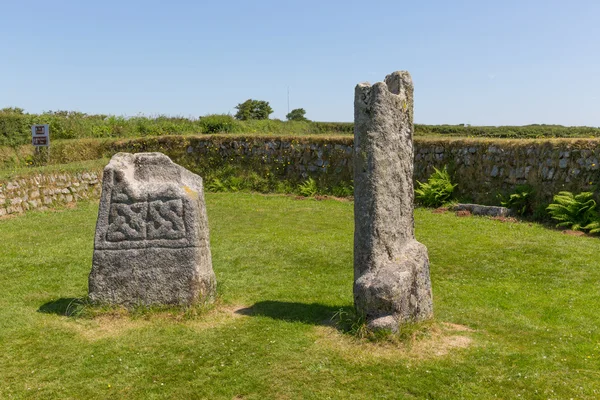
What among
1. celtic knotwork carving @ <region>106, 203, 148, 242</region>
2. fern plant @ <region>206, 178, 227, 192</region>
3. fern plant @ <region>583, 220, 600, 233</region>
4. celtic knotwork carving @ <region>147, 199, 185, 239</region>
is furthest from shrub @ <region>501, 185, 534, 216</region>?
celtic knotwork carving @ <region>106, 203, 148, 242</region>

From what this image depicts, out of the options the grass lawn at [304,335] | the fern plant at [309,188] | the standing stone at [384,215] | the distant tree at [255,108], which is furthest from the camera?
the distant tree at [255,108]

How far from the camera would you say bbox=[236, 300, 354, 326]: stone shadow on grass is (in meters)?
7.04

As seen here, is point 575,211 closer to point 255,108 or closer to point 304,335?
point 304,335

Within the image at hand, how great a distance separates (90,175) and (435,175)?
11648 mm

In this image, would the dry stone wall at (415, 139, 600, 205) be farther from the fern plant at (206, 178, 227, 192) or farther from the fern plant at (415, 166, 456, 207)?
the fern plant at (206, 178, 227, 192)

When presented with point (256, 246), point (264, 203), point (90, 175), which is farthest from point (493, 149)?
point (90, 175)

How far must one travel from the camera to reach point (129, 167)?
7562 mm

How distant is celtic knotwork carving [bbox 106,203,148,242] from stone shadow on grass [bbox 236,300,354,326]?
5.69 feet

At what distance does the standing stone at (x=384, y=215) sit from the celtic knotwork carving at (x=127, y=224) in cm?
288

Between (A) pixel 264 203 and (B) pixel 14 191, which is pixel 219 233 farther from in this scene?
(B) pixel 14 191

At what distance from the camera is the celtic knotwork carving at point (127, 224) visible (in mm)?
7234

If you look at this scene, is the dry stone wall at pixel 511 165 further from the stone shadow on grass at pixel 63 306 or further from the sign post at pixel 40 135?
the sign post at pixel 40 135

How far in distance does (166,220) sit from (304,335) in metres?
2.38

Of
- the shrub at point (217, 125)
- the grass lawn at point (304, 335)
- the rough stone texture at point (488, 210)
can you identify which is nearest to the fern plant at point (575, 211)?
the rough stone texture at point (488, 210)
